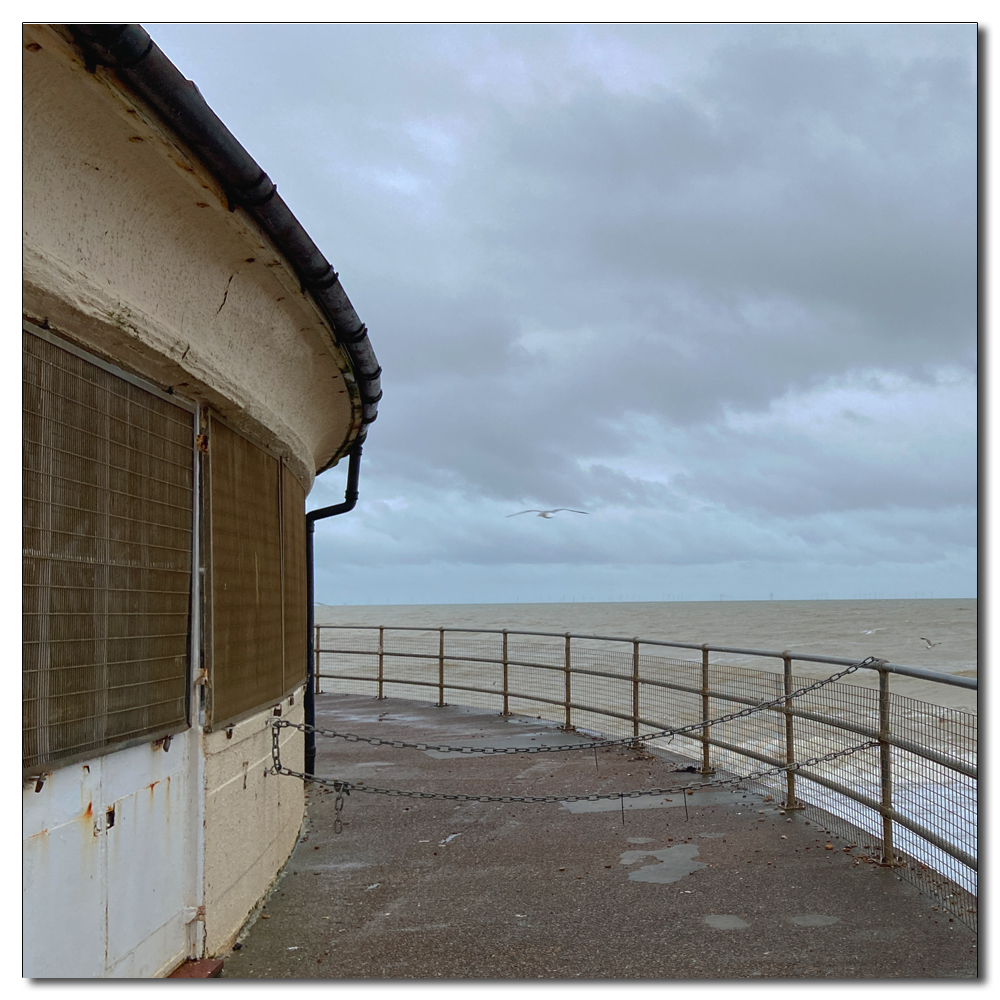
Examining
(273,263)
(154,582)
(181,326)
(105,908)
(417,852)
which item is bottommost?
(417,852)

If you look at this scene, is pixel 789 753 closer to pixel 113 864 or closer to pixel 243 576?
pixel 243 576

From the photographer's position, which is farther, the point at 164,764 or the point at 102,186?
the point at 164,764

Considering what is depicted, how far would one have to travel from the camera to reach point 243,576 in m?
5.18

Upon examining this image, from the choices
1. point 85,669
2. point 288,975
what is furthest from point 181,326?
point 288,975

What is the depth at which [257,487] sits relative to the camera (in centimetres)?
555

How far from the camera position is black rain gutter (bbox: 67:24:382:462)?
266 centimetres

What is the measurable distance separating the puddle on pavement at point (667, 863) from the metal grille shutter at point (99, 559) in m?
3.18

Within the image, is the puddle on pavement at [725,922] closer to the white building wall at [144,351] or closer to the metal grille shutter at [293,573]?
the white building wall at [144,351]

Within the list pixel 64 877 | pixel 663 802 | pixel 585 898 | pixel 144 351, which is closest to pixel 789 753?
Answer: pixel 663 802

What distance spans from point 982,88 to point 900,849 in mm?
4670

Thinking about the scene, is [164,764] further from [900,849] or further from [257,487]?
[900,849]

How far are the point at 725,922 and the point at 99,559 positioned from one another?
3.63 m

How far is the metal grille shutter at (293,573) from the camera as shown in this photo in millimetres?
6539

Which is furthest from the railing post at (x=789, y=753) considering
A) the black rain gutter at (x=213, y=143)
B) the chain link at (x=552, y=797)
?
the black rain gutter at (x=213, y=143)
